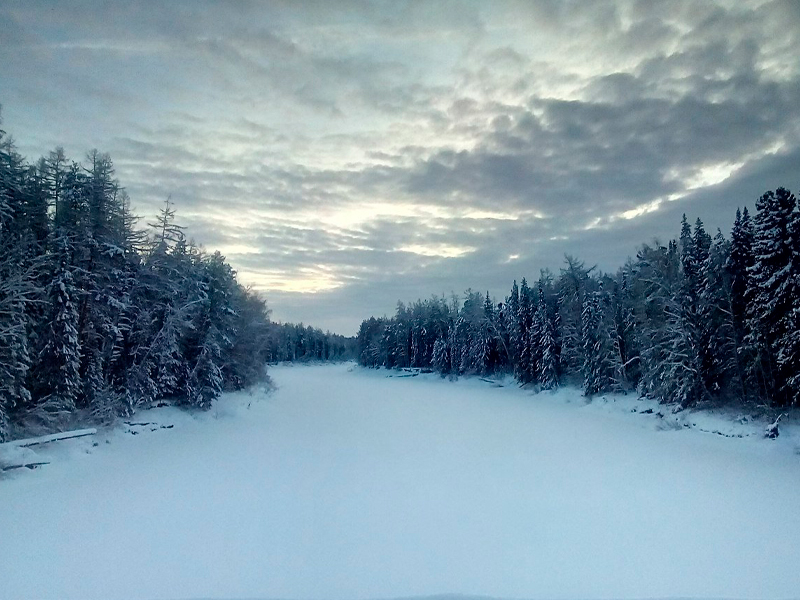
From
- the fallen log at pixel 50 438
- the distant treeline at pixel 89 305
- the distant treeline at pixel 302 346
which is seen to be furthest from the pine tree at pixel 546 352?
the distant treeline at pixel 302 346

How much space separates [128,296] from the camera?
28.0m

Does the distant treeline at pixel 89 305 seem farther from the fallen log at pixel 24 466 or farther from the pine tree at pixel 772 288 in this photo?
the pine tree at pixel 772 288

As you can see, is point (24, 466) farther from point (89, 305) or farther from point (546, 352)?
point (546, 352)

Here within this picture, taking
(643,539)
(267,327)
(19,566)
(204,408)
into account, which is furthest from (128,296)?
(643,539)

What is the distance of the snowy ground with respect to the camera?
8195mm

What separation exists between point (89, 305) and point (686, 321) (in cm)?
3695

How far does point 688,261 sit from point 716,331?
563cm

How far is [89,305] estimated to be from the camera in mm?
24906

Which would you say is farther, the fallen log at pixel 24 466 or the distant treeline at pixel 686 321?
the distant treeline at pixel 686 321

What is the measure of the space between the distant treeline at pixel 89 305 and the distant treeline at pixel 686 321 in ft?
A: 109

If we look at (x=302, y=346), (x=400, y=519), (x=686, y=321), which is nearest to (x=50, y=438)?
(x=400, y=519)

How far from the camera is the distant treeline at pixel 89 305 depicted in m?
19.0

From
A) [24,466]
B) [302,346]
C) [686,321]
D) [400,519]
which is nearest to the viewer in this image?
[400,519]

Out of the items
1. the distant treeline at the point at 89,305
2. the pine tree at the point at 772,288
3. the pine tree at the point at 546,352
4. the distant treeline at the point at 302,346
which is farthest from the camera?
the distant treeline at the point at 302,346
